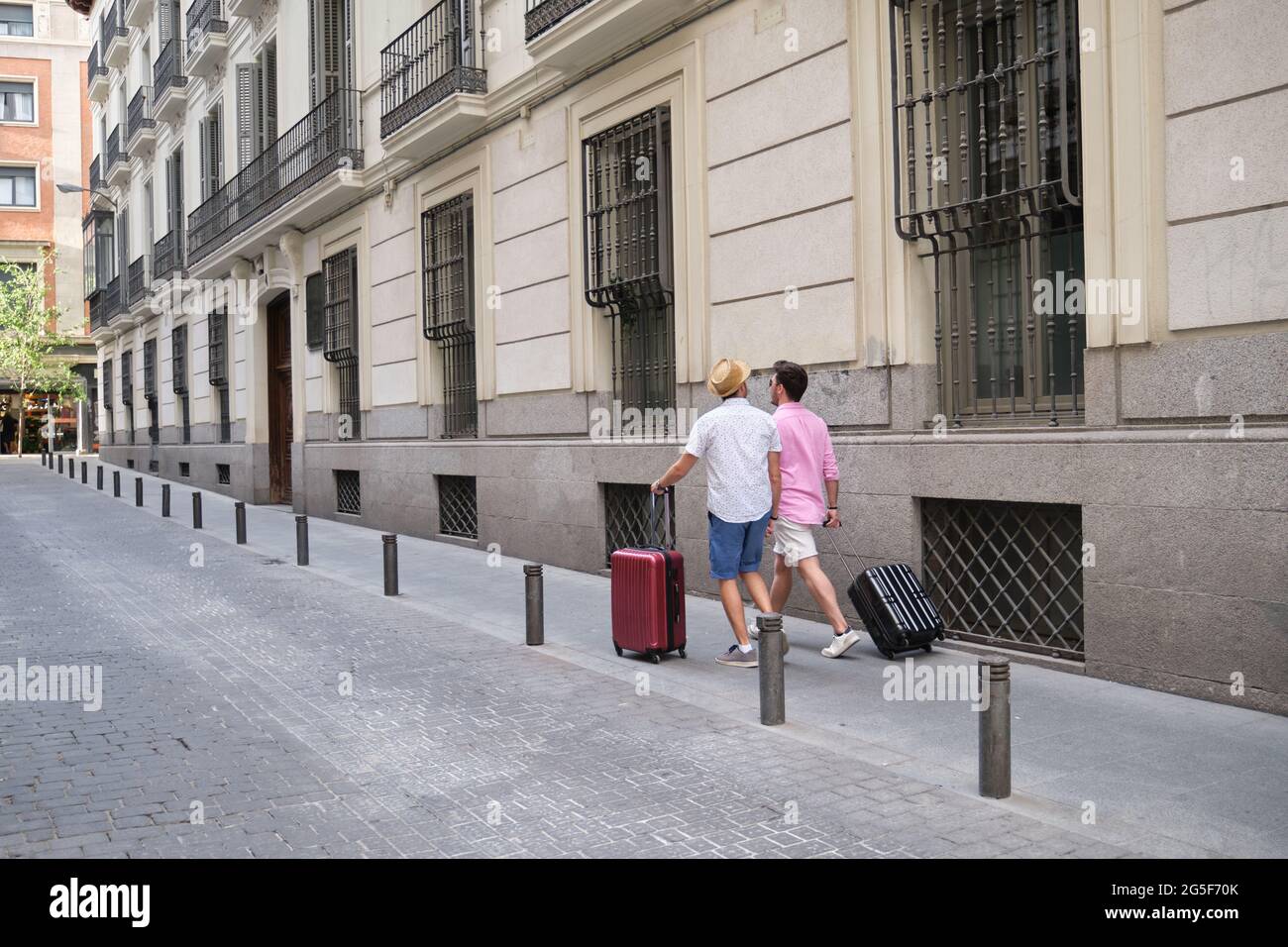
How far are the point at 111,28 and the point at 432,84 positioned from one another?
26949mm

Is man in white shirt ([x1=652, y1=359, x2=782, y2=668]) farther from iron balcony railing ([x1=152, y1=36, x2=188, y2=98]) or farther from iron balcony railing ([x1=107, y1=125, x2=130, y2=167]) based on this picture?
iron balcony railing ([x1=107, y1=125, x2=130, y2=167])

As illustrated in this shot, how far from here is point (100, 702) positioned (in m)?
6.63

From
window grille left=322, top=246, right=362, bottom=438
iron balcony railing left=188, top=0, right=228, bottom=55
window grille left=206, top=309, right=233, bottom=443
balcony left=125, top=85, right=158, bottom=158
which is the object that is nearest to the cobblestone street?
window grille left=322, top=246, right=362, bottom=438

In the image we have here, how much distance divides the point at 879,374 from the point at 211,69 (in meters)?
21.0

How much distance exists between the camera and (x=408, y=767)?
5.31m

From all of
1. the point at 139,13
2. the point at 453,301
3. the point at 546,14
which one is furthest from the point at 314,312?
the point at 139,13

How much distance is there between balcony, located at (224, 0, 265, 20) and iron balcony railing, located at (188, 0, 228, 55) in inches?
50.4

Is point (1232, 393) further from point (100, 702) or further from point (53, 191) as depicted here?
point (53, 191)

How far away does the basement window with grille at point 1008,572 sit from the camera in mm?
7211

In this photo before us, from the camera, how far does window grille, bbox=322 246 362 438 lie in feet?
59.4

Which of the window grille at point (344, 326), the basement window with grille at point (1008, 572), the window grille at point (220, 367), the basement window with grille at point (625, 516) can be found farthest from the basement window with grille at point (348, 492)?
the basement window with grille at point (1008, 572)

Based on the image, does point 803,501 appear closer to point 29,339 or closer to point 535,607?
point 535,607

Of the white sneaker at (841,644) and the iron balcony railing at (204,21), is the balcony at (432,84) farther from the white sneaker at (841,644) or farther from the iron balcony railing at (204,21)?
the iron balcony railing at (204,21)

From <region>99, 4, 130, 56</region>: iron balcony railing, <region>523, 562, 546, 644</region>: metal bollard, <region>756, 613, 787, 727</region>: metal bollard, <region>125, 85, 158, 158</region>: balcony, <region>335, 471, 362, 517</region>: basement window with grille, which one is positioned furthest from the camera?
<region>99, 4, 130, 56</region>: iron balcony railing
